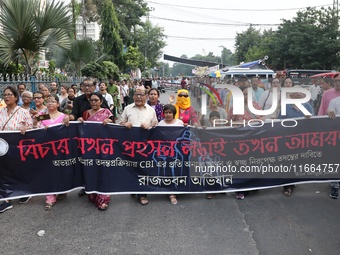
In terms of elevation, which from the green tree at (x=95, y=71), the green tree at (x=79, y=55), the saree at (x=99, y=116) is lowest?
the saree at (x=99, y=116)

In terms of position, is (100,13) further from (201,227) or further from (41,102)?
(201,227)

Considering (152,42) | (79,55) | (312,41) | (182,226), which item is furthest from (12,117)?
(152,42)

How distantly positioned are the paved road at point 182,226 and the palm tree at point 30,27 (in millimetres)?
3787

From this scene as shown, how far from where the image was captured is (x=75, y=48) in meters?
14.1

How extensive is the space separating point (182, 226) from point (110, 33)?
2325 cm

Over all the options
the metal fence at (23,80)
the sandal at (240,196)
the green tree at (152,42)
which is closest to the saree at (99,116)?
→ the sandal at (240,196)

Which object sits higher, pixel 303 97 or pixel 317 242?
pixel 303 97

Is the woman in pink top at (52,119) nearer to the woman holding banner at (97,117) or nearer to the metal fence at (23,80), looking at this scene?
the woman holding banner at (97,117)

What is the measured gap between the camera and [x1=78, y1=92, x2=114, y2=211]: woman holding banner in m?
4.59

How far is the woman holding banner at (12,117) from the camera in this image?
470 cm

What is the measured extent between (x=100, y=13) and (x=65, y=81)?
15573 mm

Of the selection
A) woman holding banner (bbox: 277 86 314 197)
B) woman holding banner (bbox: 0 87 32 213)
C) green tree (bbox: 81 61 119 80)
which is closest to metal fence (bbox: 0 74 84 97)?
woman holding banner (bbox: 0 87 32 213)

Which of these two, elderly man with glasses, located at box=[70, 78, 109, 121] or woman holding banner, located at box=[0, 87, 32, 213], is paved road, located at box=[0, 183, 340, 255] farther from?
elderly man with glasses, located at box=[70, 78, 109, 121]

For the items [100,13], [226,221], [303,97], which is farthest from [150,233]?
[100,13]
